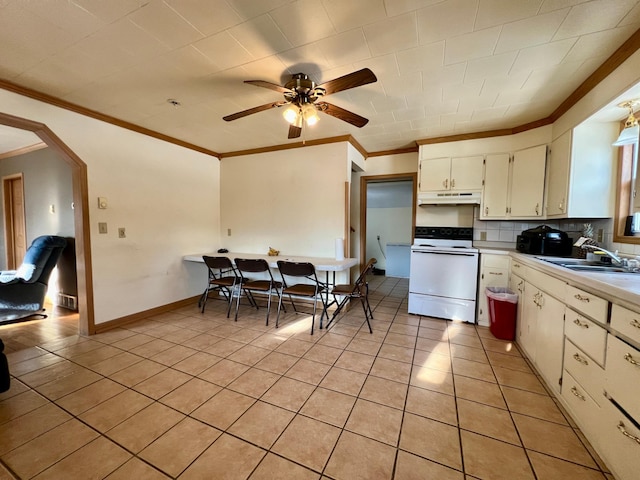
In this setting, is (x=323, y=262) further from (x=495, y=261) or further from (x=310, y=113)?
(x=495, y=261)

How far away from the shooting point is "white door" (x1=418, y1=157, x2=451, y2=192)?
3.36 meters

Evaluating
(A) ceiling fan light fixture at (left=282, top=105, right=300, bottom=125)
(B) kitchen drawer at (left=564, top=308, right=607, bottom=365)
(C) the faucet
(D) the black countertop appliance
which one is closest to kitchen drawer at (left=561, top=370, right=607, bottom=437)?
(B) kitchen drawer at (left=564, top=308, right=607, bottom=365)

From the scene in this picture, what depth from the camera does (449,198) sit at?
131 inches

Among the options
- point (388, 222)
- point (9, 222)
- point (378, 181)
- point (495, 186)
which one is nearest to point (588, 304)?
point (495, 186)

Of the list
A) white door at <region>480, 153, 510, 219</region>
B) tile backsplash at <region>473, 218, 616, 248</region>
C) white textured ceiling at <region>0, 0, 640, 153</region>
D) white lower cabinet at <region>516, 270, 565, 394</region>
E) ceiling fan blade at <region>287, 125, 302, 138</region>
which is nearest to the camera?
white textured ceiling at <region>0, 0, 640, 153</region>

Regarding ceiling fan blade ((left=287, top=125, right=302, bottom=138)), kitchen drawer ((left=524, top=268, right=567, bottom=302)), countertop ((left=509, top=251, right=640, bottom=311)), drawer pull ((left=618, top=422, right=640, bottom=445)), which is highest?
ceiling fan blade ((left=287, top=125, right=302, bottom=138))

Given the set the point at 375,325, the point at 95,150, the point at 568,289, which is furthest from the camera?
the point at 375,325

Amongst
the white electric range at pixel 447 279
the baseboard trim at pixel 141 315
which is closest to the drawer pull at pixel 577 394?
the white electric range at pixel 447 279

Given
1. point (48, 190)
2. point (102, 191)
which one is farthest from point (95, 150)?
point (48, 190)

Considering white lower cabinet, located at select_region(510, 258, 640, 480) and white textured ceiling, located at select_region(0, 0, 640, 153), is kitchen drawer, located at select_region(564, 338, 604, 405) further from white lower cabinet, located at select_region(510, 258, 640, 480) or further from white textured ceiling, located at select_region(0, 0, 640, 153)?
white textured ceiling, located at select_region(0, 0, 640, 153)

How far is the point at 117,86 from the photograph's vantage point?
2.22 meters

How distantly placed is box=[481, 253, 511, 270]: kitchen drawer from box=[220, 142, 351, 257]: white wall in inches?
68.6

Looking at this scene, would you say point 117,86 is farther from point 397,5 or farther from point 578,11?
point 578,11

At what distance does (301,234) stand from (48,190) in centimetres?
368
